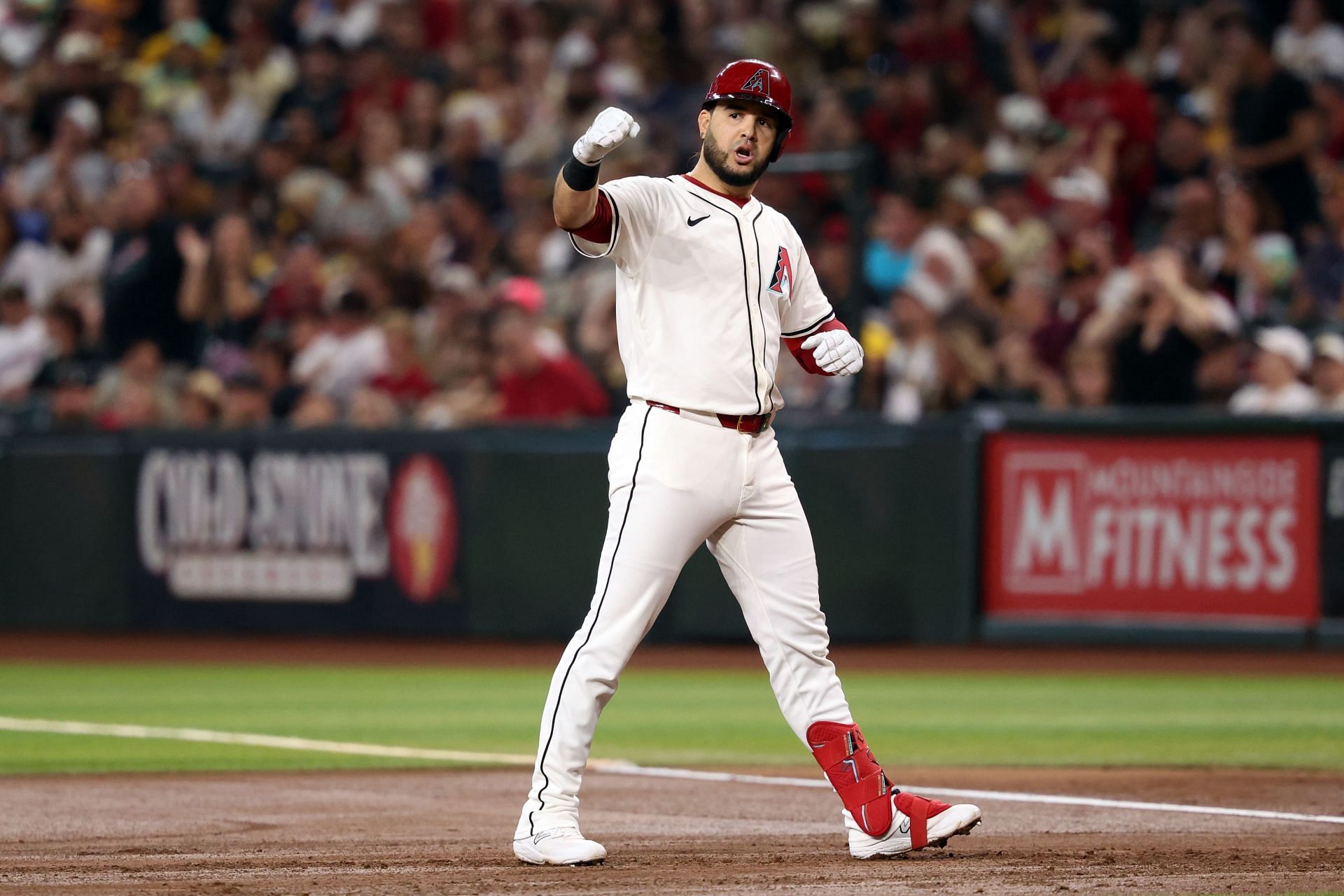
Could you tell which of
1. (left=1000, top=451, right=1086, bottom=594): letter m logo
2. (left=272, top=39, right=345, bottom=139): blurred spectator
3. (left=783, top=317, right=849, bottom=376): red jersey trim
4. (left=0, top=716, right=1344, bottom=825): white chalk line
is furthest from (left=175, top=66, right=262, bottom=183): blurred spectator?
(left=783, top=317, right=849, bottom=376): red jersey trim

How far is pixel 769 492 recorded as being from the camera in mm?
5270

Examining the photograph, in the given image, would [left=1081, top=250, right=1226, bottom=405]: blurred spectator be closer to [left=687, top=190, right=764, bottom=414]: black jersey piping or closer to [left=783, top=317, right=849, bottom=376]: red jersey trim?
[left=783, top=317, right=849, bottom=376]: red jersey trim

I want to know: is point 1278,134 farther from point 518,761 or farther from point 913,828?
point 913,828

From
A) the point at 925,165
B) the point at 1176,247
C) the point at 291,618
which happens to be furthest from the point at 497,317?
the point at 1176,247

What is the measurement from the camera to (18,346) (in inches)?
648

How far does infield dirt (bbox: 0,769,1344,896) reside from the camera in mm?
4641

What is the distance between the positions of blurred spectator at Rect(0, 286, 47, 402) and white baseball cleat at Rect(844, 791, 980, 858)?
12719 millimetres

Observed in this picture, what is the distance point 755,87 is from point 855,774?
6.04 feet

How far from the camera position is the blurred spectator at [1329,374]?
11.9 meters

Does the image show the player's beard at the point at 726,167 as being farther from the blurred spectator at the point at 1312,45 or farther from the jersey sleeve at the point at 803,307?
the blurred spectator at the point at 1312,45

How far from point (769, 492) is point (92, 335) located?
1257 cm

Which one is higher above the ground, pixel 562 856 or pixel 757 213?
pixel 757 213

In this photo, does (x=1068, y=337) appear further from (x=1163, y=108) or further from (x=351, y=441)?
(x=351, y=441)

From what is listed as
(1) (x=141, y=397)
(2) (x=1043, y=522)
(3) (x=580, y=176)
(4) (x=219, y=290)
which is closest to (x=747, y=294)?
(3) (x=580, y=176)
